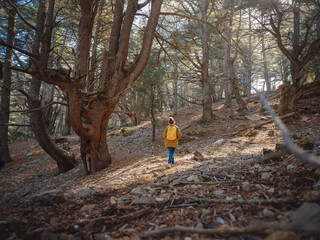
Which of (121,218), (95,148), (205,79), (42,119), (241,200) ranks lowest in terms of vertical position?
(121,218)

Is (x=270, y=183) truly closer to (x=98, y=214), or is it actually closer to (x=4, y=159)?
(x=98, y=214)

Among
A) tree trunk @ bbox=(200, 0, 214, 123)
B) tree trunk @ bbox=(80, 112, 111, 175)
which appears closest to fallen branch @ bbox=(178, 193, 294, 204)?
tree trunk @ bbox=(80, 112, 111, 175)

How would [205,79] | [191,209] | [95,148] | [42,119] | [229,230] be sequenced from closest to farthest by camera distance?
[229,230]
[191,209]
[95,148]
[42,119]
[205,79]

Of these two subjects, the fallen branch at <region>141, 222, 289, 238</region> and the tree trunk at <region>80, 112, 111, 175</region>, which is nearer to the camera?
the fallen branch at <region>141, 222, 289, 238</region>

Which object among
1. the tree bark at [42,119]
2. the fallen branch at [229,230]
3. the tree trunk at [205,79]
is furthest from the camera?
the tree trunk at [205,79]

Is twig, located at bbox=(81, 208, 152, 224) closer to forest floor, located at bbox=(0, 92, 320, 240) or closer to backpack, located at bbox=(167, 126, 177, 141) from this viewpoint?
forest floor, located at bbox=(0, 92, 320, 240)

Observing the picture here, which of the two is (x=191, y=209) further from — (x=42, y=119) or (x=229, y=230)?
(x=42, y=119)

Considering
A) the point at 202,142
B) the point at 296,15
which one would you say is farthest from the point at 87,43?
the point at 296,15

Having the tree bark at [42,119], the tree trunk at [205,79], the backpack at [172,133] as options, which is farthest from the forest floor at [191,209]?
the tree trunk at [205,79]

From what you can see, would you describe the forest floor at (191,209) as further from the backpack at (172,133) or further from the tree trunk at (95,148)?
the tree trunk at (95,148)

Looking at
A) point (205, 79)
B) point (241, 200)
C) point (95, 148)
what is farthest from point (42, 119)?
point (205, 79)

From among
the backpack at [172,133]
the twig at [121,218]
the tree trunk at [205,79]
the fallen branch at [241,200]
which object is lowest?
the twig at [121,218]

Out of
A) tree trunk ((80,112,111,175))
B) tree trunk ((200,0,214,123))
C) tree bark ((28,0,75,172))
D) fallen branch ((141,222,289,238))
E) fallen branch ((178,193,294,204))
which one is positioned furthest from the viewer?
tree trunk ((200,0,214,123))

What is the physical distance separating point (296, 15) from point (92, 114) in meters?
13.5
